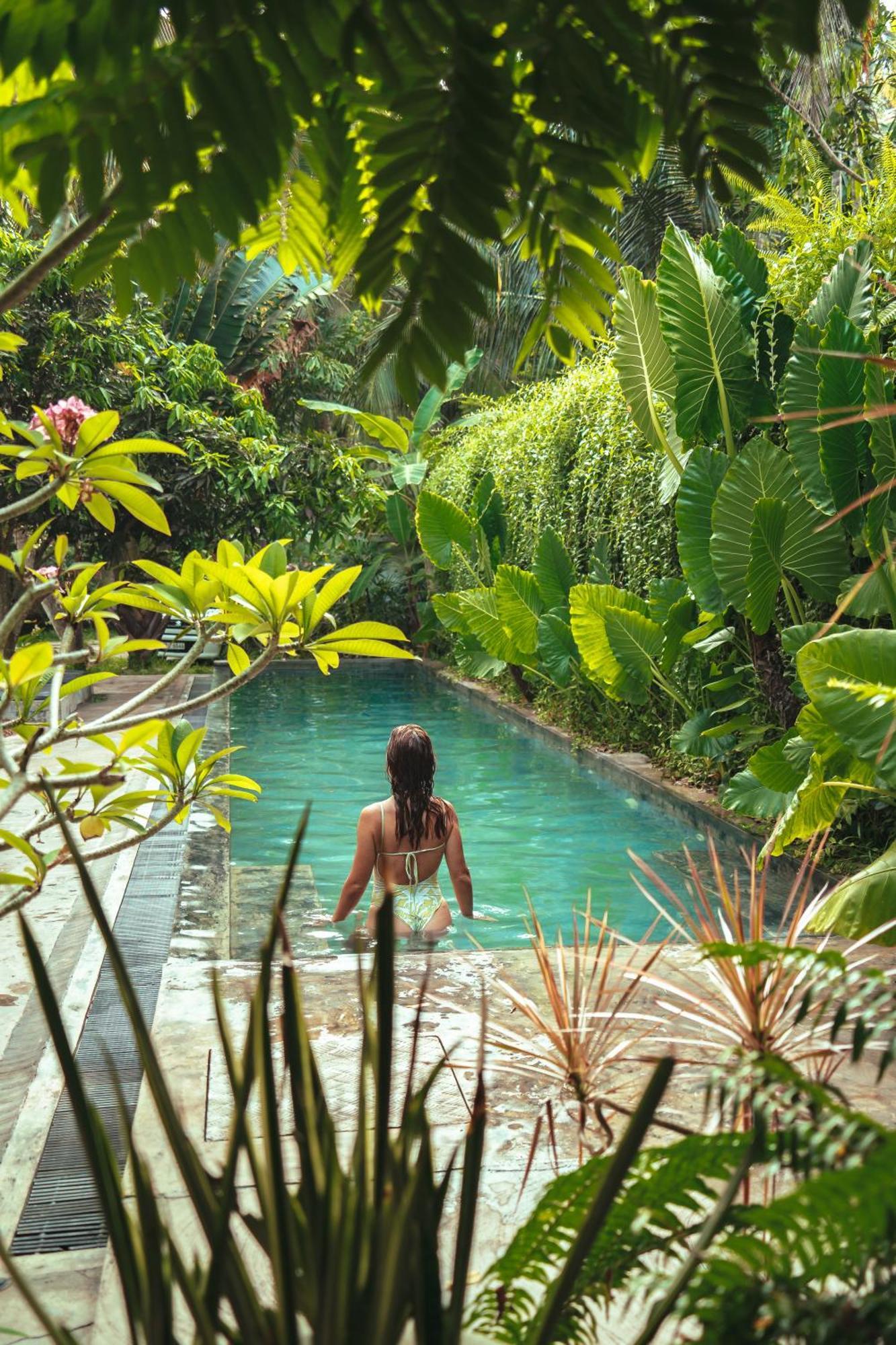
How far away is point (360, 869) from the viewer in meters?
5.48

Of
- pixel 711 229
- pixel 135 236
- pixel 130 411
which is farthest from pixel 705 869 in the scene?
pixel 711 229

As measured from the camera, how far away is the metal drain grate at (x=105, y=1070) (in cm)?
282

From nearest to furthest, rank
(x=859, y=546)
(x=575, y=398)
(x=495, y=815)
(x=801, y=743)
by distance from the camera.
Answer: (x=801, y=743) → (x=859, y=546) → (x=495, y=815) → (x=575, y=398)

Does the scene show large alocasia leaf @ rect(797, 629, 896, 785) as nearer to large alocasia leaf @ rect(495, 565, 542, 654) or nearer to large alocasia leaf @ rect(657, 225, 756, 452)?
large alocasia leaf @ rect(657, 225, 756, 452)

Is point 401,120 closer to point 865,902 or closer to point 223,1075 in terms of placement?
point 223,1075

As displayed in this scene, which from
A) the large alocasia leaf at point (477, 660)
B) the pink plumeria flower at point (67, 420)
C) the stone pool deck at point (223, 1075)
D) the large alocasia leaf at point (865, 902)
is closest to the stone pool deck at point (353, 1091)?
the stone pool deck at point (223, 1075)

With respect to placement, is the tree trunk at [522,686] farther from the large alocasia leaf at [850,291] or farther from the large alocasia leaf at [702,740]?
the large alocasia leaf at [850,291]

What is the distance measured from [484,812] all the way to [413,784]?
398 centimetres

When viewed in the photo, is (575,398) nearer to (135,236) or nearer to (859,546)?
(859,546)

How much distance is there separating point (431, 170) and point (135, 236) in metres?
0.31

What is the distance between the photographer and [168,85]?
1.06 m

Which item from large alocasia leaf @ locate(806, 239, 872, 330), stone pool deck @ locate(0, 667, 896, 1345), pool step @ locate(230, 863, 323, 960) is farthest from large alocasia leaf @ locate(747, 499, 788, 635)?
pool step @ locate(230, 863, 323, 960)

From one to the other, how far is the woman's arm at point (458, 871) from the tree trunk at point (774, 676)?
2.64 m

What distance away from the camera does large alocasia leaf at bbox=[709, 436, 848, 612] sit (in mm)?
6477
